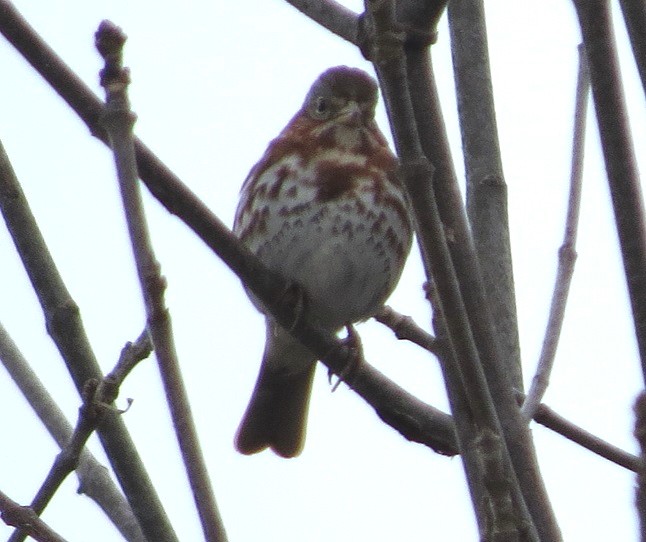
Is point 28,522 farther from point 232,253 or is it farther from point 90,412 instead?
point 232,253

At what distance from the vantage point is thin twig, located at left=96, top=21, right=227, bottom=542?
2.07m

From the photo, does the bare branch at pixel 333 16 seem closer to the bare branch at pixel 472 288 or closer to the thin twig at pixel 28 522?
the bare branch at pixel 472 288

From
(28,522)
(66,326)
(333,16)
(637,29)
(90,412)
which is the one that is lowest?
(28,522)

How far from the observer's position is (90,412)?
3.03 metres

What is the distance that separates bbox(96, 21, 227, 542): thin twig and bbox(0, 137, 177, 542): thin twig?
0.92 m

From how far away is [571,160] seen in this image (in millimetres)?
3873

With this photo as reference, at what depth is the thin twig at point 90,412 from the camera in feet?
9.93

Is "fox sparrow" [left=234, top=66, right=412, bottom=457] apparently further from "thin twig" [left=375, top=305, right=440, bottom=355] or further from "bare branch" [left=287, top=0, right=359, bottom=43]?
"bare branch" [left=287, top=0, right=359, bottom=43]

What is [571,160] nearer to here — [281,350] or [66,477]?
[66,477]

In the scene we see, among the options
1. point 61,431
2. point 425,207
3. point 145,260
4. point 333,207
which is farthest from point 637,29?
point 333,207

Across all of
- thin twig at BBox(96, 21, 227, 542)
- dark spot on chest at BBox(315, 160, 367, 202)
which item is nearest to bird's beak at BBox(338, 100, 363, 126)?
dark spot on chest at BBox(315, 160, 367, 202)

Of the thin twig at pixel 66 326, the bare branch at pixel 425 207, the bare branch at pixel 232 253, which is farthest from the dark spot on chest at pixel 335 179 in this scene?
the bare branch at pixel 425 207

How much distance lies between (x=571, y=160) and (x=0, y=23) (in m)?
1.98

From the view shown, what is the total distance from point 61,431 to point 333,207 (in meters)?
1.68
